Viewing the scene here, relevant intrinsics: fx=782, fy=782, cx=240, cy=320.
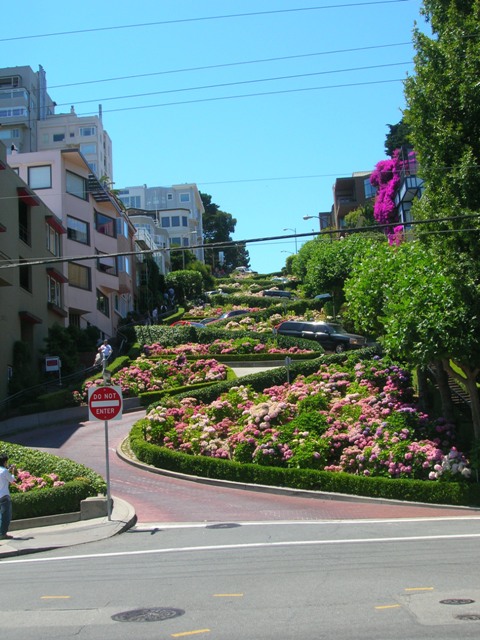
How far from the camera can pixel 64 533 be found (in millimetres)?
14812

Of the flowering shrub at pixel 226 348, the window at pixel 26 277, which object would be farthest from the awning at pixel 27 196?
the flowering shrub at pixel 226 348

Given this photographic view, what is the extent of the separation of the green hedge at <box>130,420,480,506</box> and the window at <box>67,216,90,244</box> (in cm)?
2683

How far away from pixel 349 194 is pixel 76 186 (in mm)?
67640

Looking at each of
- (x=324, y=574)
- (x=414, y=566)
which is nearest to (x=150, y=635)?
(x=324, y=574)

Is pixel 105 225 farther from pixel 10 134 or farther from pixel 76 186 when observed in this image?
pixel 10 134

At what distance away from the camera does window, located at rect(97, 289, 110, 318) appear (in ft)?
178

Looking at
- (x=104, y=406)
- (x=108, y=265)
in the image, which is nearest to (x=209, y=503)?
(x=104, y=406)

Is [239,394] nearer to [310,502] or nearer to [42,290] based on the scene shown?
[310,502]

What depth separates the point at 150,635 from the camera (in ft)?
22.8

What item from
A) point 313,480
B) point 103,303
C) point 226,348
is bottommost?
point 313,480

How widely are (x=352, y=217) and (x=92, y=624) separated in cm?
8665

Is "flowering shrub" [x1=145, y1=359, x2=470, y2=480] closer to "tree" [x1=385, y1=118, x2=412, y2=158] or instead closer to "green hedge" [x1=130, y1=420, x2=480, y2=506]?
"green hedge" [x1=130, y1=420, x2=480, y2=506]

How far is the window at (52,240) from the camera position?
42.9 meters

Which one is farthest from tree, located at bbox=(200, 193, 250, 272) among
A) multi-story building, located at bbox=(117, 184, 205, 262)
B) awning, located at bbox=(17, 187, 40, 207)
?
awning, located at bbox=(17, 187, 40, 207)
